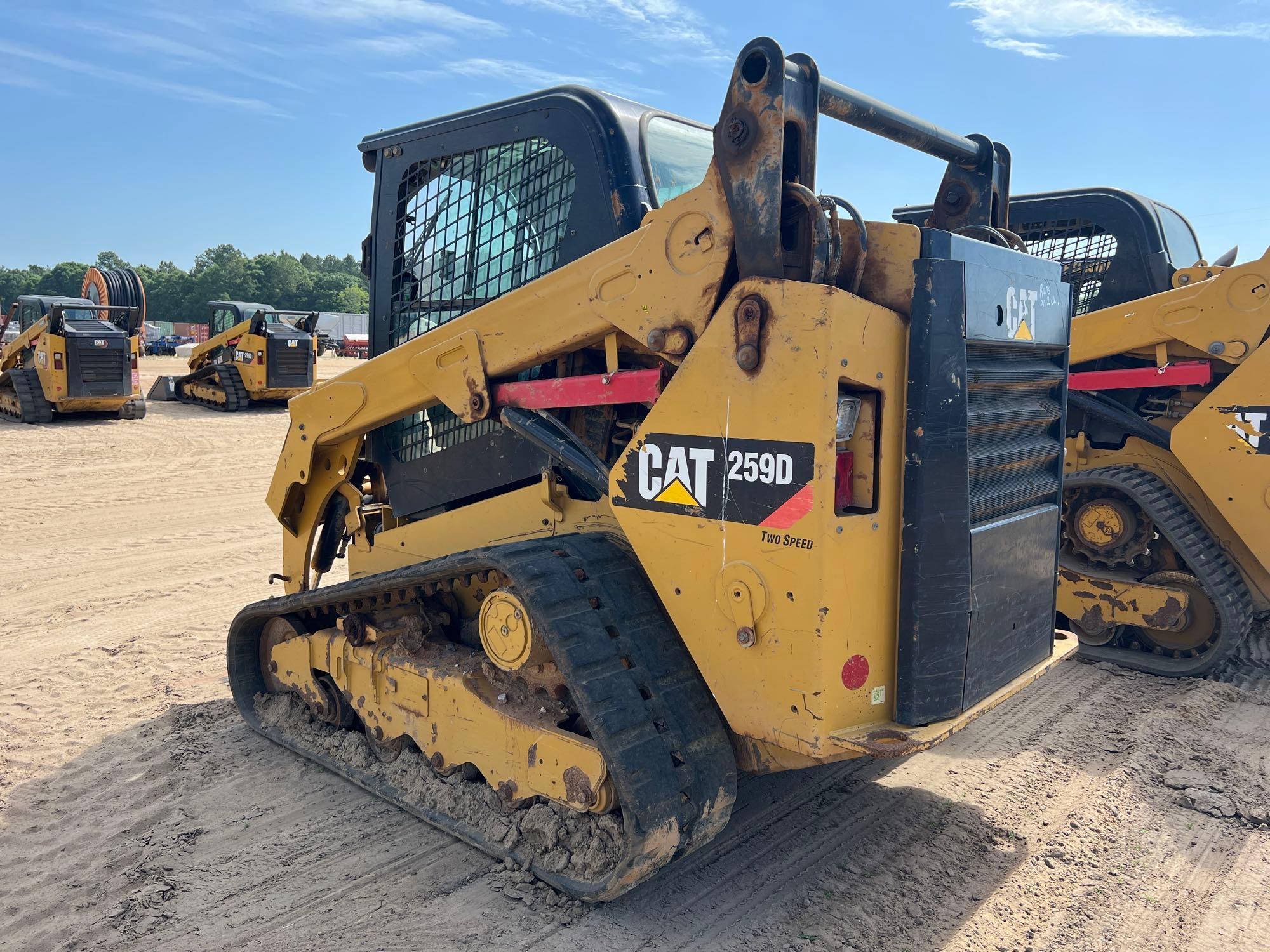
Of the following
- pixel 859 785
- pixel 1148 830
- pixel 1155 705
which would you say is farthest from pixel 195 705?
pixel 1155 705

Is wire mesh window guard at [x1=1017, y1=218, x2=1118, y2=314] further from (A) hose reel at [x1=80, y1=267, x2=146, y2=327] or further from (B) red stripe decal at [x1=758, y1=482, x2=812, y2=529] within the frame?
(A) hose reel at [x1=80, y1=267, x2=146, y2=327]

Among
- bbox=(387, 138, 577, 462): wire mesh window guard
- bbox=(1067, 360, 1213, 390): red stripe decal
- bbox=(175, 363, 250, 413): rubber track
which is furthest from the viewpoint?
bbox=(175, 363, 250, 413): rubber track

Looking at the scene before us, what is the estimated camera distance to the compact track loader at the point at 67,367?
53.0 feet

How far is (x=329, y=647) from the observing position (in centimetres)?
419

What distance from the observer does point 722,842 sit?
3529 mm

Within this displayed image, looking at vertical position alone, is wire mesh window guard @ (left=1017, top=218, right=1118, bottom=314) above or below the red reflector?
above

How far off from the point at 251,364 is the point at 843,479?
744 inches

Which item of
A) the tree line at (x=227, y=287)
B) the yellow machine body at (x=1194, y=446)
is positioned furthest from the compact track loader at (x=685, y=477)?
the tree line at (x=227, y=287)

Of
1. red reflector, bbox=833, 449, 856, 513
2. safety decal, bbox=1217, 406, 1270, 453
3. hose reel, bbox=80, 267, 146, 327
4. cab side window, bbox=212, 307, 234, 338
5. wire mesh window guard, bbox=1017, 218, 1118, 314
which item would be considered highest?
hose reel, bbox=80, 267, 146, 327

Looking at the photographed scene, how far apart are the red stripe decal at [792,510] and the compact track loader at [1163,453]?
3972 millimetres

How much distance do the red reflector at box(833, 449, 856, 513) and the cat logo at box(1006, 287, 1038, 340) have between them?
2.59 ft

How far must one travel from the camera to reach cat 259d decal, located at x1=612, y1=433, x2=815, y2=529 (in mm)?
2635

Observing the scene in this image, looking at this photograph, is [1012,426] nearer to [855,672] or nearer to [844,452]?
[844,452]

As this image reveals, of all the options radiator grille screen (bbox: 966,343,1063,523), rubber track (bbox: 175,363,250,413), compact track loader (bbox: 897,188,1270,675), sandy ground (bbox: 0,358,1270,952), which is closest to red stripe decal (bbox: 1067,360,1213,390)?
compact track loader (bbox: 897,188,1270,675)
